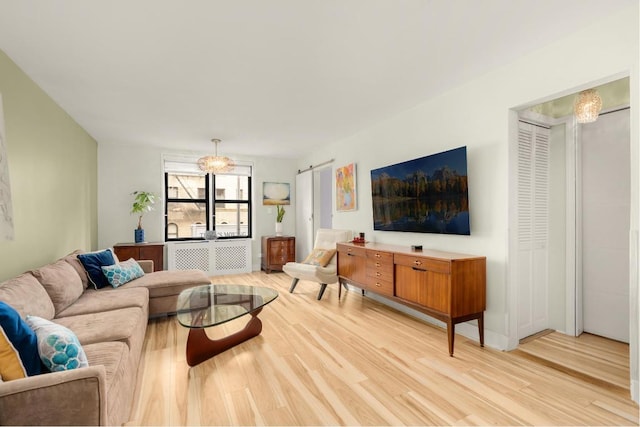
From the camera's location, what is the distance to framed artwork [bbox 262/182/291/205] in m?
6.38

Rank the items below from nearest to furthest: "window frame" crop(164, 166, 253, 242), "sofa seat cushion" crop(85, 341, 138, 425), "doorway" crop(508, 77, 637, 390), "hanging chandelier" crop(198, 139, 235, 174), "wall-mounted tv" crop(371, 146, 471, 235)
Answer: "sofa seat cushion" crop(85, 341, 138, 425), "doorway" crop(508, 77, 637, 390), "wall-mounted tv" crop(371, 146, 471, 235), "hanging chandelier" crop(198, 139, 235, 174), "window frame" crop(164, 166, 253, 242)

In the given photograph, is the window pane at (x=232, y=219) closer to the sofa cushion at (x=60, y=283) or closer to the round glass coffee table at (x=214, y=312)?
the round glass coffee table at (x=214, y=312)

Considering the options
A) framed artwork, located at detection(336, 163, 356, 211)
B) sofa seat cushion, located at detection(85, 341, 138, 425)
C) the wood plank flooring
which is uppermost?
framed artwork, located at detection(336, 163, 356, 211)

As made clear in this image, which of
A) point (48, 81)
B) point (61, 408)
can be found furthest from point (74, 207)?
point (61, 408)

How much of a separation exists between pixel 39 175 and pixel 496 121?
13.7 feet

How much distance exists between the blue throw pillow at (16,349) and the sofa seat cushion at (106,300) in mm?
1124

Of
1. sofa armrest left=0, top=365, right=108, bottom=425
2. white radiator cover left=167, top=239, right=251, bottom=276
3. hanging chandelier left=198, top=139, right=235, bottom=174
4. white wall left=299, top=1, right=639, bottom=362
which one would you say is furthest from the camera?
white radiator cover left=167, top=239, right=251, bottom=276

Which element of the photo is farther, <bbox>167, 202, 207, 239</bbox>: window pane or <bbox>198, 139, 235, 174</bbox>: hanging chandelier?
<bbox>167, 202, 207, 239</bbox>: window pane

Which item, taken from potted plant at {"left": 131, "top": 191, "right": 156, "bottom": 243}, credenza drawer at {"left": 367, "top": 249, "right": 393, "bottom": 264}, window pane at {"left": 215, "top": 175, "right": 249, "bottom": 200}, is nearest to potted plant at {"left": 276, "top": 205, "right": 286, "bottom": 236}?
window pane at {"left": 215, "top": 175, "right": 249, "bottom": 200}

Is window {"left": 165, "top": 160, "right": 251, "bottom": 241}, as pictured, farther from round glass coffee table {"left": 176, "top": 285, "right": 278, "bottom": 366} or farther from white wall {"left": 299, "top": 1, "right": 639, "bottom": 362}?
white wall {"left": 299, "top": 1, "right": 639, "bottom": 362}

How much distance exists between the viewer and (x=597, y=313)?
2.89 m

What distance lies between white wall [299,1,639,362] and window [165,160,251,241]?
11.6 ft

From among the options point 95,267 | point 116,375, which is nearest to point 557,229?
point 116,375

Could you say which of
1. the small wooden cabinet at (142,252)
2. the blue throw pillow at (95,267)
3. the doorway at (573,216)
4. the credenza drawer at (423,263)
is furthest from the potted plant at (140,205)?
the doorway at (573,216)
